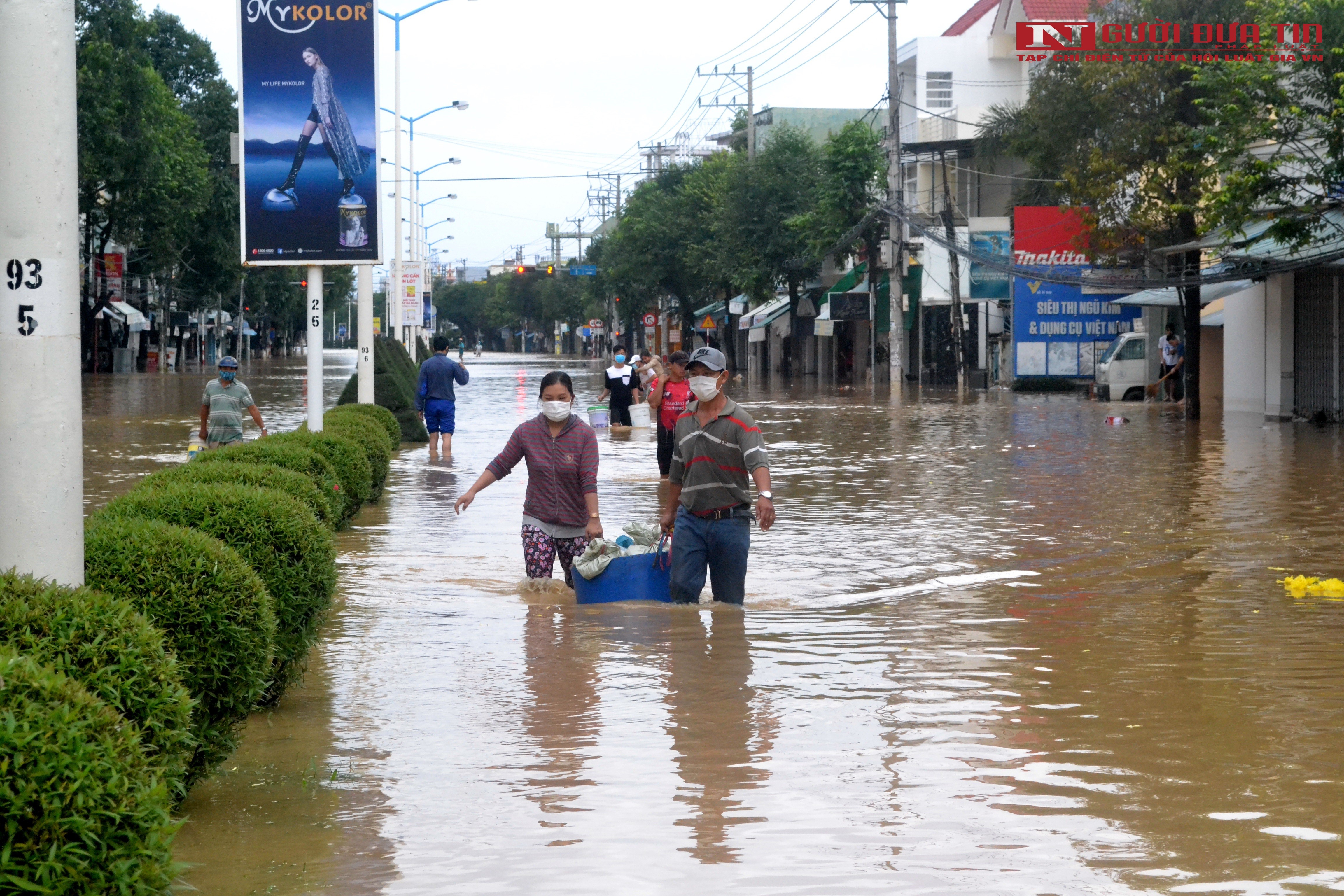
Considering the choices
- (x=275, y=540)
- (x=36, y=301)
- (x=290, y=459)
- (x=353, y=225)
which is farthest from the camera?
(x=353, y=225)

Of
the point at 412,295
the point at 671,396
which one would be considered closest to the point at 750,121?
the point at 412,295

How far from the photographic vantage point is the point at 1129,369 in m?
41.6

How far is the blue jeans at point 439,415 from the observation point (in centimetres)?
2323

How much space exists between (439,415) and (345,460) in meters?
9.13

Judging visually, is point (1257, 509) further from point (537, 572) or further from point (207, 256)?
point (207, 256)

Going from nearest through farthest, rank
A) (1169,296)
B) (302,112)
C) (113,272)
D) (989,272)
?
(302,112) → (1169,296) → (989,272) → (113,272)

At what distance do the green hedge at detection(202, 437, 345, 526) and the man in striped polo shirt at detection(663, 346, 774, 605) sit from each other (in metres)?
2.20

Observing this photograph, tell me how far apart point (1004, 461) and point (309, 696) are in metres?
15.8

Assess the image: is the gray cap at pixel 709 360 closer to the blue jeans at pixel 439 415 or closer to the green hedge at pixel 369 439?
the green hedge at pixel 369 439

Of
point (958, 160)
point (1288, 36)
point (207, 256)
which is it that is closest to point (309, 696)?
point (1288, 36)

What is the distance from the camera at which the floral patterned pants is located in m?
10.1

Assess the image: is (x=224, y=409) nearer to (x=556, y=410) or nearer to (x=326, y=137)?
(x=326, y=137)

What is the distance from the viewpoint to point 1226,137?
24750 mm

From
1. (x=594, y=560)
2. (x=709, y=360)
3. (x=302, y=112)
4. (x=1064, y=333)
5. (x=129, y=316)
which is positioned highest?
(x=129, y=316)
